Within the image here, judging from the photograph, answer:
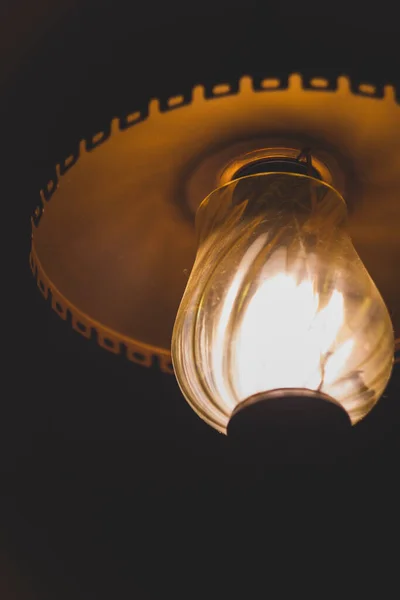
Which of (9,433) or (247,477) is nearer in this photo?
(247,477)

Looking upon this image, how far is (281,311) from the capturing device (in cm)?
67

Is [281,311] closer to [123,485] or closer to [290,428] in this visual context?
[290,428]

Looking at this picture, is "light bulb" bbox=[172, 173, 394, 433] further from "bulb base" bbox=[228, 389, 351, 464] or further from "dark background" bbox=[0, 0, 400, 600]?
"dark background" bbox=[0, 0, 400, 600]

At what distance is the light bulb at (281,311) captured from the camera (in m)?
0.67

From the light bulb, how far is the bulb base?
0.01m

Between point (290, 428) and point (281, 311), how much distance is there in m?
0.08

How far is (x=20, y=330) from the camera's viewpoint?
115cm

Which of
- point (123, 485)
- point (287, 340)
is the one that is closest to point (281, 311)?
point (287, 340)

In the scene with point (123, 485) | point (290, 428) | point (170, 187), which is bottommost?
point (290, 428)

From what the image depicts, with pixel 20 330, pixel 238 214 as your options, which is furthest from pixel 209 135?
pixel 20 330

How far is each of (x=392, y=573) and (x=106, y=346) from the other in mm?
588

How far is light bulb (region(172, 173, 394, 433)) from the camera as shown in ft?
2.20

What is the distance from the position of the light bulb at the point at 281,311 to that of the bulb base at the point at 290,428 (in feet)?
0.04

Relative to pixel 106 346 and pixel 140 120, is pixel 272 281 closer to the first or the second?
pixel 140 120
